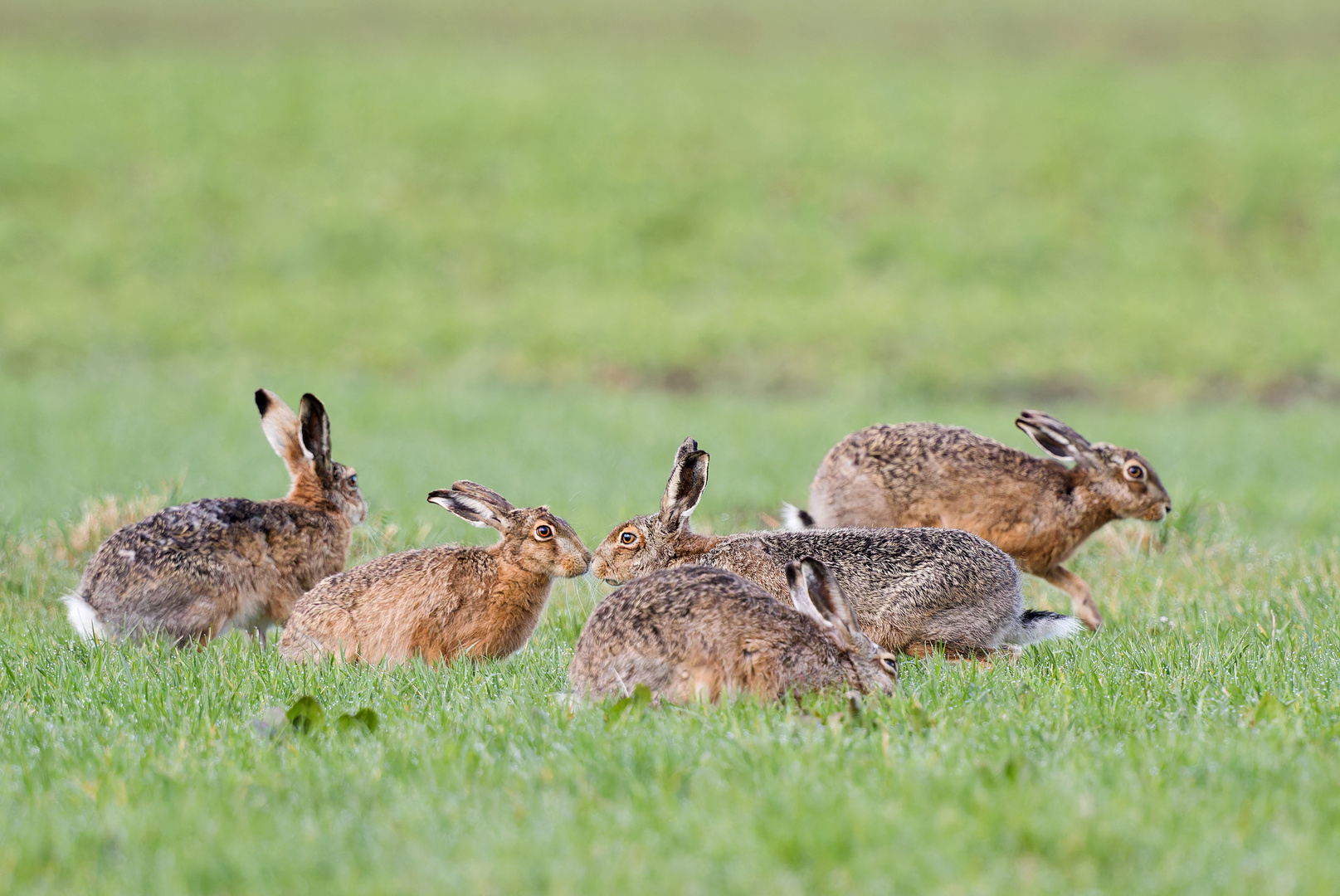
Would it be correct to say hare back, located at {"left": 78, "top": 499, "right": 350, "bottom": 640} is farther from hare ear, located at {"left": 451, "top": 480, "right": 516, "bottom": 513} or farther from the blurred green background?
the blurred green background

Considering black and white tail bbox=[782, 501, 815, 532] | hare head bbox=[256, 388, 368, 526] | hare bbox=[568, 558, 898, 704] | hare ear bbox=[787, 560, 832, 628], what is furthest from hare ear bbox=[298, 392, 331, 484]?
hare ear bbox=[787, 560, 832, 628]

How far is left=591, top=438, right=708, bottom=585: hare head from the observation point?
664 centimetres

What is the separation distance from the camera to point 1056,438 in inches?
341

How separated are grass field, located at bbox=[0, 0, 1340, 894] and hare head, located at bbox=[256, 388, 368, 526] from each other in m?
0.97

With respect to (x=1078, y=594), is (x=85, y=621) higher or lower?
higher

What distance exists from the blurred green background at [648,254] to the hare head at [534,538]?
2.77m

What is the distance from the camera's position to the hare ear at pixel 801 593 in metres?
5.16

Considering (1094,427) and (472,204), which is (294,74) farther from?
(1094,427)

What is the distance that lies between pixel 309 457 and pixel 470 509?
1.14 meters

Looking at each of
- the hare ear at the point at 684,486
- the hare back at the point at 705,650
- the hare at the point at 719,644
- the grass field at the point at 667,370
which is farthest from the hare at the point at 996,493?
the hare back at the point at 705,650

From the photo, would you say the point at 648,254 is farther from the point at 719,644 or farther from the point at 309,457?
the point at 719,644

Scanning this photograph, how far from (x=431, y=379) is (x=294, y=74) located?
55.0ft

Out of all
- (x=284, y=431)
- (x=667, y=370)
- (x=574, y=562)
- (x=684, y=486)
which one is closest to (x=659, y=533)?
(x=684, y=486)

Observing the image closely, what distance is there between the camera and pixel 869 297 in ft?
82.5
